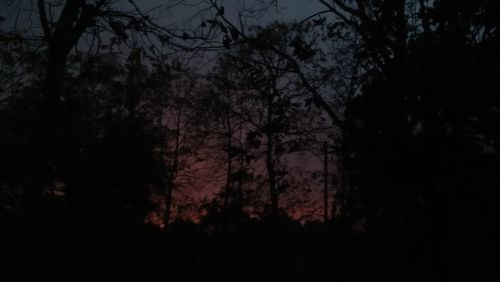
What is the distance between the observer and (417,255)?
30.9 feet

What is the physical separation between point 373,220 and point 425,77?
2759mm

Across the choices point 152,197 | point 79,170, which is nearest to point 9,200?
point 79,170

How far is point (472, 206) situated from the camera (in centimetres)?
816

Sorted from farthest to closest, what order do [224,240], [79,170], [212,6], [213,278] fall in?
[79,170]
[224,240]
[213,278]
[212,6]

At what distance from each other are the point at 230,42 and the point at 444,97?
297cm

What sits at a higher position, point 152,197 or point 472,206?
point 152,197

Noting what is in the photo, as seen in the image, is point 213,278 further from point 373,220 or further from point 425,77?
point 425,77

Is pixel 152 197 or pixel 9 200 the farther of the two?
pixel 152 197


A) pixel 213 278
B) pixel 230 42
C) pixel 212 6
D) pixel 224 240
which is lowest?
pixel 213 278

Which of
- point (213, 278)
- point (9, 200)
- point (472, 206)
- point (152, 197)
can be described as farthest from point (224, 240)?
point (472, 206)

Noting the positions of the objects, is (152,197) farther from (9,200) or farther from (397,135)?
(397,135)

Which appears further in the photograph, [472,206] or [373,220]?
[373,220]

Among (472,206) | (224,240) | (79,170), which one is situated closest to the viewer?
(472,206)

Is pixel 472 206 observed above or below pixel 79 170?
below
